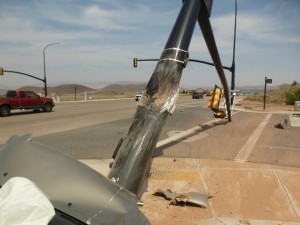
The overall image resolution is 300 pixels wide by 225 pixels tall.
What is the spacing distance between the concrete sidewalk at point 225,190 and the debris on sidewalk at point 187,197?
9cm

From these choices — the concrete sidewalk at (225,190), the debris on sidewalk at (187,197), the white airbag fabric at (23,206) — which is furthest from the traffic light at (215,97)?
the white airbag fabric at (23,206)

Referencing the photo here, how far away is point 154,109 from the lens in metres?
4.59

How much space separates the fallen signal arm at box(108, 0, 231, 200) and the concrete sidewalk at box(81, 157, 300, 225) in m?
0.75

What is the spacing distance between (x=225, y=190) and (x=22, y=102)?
19.8m

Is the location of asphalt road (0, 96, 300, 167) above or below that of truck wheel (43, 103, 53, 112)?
below

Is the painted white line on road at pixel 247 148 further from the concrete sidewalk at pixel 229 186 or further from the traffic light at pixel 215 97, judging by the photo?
the traffic light at pixel 215 97

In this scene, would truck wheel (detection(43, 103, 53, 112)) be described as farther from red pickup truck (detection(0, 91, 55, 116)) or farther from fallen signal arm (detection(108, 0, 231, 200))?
fallen signal arm (detection(108, 0, 231, 200))

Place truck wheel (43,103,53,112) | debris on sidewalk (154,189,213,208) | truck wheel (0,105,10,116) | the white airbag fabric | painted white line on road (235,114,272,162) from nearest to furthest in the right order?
the white airbag fabric, debris on sidewalk (154,189,213,208), painted white line on road (235,114,272,162), truck wheel (0,105,10,116), truck wheel (43,103,53,112)

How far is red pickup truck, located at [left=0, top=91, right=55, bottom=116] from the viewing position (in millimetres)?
21089

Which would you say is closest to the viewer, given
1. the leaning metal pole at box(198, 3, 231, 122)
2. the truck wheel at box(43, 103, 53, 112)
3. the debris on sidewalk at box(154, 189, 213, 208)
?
the debris on sidewalk at box(154, 189, 213, 208)

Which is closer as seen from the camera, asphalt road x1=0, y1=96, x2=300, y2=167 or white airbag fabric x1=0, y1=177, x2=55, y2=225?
white airbag fabric x1=0, y1=177, x2=55, y2=225

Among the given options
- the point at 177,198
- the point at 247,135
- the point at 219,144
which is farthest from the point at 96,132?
the point at 177,198

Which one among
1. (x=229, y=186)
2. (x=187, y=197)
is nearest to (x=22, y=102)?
(x=229, y=186)

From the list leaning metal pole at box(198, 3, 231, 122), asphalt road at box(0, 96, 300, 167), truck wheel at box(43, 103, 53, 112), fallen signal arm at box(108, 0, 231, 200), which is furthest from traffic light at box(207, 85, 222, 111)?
truck wheel at box(43, 103, 53, 112)
